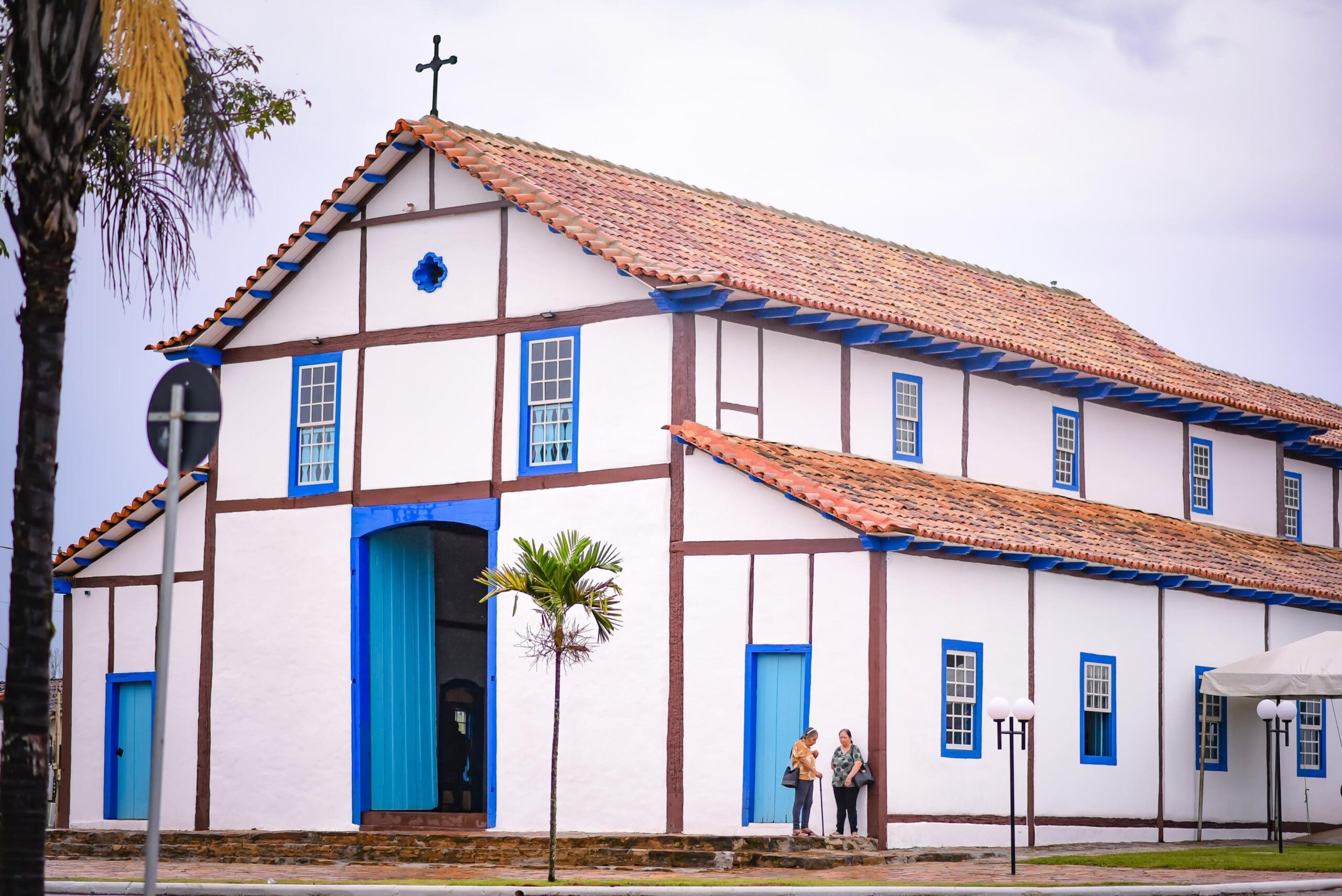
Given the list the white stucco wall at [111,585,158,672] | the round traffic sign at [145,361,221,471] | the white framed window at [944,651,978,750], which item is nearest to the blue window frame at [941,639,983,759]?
the white framed window at [944,651,978,750]

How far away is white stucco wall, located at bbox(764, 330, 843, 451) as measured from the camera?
27.3 metres

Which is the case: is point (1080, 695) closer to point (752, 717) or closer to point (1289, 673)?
point (1289, 673)

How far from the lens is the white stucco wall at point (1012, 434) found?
30.5 metres

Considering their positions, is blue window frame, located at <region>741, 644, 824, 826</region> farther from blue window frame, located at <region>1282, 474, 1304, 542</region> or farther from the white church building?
blue window frame, located at <region>1282, 474, 1304, 542</region>

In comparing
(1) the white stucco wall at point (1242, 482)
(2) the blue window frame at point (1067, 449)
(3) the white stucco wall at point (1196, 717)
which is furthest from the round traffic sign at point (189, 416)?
(1) the white stucco wall at point (1242, 482)

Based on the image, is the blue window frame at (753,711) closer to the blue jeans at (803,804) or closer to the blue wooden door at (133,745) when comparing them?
the blue jeans at (803,804)

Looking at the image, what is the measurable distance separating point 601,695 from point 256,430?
8.24 metres

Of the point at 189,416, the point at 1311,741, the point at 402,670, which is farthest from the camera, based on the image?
the point at 1311,741

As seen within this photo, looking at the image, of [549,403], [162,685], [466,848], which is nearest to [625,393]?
[549,403]

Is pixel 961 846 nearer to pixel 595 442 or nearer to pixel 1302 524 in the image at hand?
pixel 595 442

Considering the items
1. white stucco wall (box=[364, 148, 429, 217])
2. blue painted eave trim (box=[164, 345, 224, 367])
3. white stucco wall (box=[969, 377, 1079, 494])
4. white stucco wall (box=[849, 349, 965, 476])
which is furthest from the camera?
blue painted eave trim (box=[164, 345, 224, 367])

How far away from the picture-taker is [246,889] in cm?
1920

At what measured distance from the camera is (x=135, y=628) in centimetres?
3134

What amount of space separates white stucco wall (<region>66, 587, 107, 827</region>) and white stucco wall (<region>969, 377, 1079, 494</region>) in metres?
14.4
